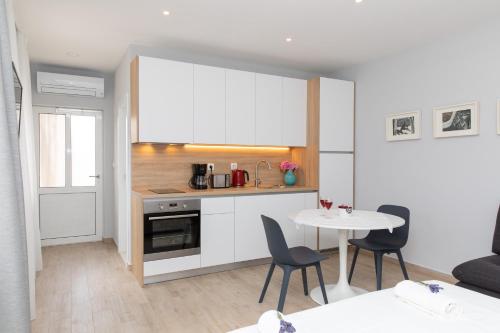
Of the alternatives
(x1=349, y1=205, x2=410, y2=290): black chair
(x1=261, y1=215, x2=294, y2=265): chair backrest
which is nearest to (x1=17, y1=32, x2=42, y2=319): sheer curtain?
(x1=261, y1=215, x2=294, y2=265): chair backrest

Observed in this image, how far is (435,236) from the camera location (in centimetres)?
377

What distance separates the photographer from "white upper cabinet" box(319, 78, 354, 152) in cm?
453

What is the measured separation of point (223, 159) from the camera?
4473 millimetres

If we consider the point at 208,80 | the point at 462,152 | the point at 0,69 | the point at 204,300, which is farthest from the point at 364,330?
the point at 208,80

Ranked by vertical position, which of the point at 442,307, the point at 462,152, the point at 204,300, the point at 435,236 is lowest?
the point at 204,300

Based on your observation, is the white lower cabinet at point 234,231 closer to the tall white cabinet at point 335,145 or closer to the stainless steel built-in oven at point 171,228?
the stainless steel built-in oven at point 171,228

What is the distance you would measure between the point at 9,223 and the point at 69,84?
13.4 ft

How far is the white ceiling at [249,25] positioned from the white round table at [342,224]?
6.13 feet

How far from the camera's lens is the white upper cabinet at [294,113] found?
452 cm

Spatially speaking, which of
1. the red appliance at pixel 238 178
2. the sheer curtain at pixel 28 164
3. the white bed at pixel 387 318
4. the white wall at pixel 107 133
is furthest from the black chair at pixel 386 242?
the white wall at pixel 107 133

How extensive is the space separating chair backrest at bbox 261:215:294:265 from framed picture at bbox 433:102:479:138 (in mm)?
2306

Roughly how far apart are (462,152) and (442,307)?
2656mm

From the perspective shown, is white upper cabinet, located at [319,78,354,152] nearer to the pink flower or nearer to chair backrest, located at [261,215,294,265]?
the pink flower

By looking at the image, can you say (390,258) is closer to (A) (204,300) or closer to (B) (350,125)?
(B) (350,125)
